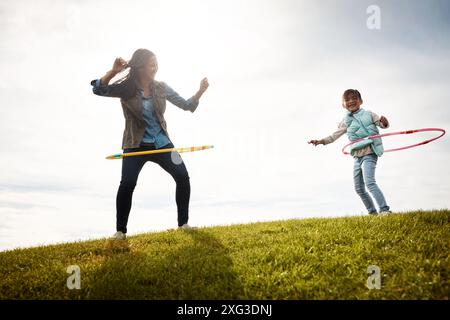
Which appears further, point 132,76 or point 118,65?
point 132,76

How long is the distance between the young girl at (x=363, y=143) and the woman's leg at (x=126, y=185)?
449 centimetres

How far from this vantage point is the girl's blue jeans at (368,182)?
7766 mm

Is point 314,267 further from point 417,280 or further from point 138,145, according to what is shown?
point 138,145

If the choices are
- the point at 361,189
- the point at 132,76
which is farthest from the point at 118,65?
the point at 361,189

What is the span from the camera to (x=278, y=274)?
444cm

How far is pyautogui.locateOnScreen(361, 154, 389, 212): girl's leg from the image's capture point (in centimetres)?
775

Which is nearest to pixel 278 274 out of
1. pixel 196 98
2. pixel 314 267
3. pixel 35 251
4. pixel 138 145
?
pixel 314 267

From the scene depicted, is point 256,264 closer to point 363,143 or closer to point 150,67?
point 150,67

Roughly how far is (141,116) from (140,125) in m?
0.18

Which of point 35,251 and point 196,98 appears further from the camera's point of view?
point 196,98

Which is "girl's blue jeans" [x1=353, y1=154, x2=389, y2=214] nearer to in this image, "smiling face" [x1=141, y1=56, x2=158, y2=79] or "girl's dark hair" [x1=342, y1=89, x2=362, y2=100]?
"girl's dark hair" [x1=342, y1=89, x2=362, y2=100]

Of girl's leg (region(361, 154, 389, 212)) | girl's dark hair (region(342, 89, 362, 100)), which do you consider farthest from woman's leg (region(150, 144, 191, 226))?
girl's dark hair (region(342, 89, 362, 100))

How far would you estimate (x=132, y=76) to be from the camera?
21.7ft

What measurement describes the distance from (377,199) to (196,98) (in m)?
4.66
